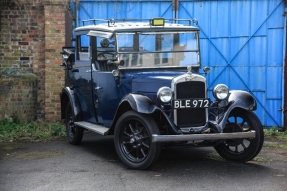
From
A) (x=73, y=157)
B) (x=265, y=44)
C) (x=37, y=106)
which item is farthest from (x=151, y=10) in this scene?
(x=73, y=157)

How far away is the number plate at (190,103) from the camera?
6.93m

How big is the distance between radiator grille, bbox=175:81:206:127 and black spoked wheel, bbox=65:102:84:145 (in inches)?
104

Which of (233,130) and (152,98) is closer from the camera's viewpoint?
(152,98)

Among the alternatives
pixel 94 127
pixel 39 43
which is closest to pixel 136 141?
pixel 94 127

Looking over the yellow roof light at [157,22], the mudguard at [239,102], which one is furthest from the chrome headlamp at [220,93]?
the yellow roof light at [157,22]

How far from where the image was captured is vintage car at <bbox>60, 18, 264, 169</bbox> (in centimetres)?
690

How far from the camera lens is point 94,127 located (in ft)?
26.8

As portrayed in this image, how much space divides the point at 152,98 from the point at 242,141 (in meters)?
1.48

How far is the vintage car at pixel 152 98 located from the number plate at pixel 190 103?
0.01m

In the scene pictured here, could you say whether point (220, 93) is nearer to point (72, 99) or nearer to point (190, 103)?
point (190, 103)

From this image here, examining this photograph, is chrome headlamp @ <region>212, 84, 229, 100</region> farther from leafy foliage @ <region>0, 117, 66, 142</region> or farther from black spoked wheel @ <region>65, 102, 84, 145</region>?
leafy foliage @ <region>0, 117, 66, 142</region>

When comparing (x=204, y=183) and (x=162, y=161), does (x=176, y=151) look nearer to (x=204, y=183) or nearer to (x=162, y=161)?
(x=162, y=161)

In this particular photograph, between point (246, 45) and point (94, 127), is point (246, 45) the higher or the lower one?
the higher one

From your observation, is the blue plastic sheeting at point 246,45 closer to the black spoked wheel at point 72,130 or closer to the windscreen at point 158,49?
the windscreen at point 158,49
